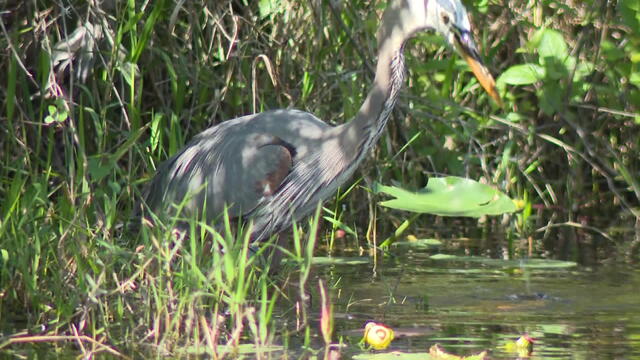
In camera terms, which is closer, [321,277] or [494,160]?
[321,277]

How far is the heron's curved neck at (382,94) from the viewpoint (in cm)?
546

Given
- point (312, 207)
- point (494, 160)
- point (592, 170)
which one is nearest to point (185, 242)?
point (312, 207)

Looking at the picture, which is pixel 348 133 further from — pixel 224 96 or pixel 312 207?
pixel 224 96

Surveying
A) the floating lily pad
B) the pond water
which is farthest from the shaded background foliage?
the floating lily pad

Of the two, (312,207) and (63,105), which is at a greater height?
(63,105)

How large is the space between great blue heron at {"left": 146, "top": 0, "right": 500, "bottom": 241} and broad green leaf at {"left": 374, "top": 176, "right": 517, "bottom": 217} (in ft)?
0.84

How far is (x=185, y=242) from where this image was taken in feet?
18.5

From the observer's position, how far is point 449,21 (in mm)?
5441

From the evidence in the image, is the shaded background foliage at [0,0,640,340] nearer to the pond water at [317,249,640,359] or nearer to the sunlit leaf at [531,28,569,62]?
the sunlit leaf at [531,28,569,62]

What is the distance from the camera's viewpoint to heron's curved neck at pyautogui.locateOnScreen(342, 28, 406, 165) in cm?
546

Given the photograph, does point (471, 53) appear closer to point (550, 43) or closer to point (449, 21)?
point (449, 21)

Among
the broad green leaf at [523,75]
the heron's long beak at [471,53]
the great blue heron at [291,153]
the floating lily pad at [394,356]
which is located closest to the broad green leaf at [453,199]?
the great blue heron at [291,153]

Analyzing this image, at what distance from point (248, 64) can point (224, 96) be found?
0.25 meters

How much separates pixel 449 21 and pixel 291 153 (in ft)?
2.96
